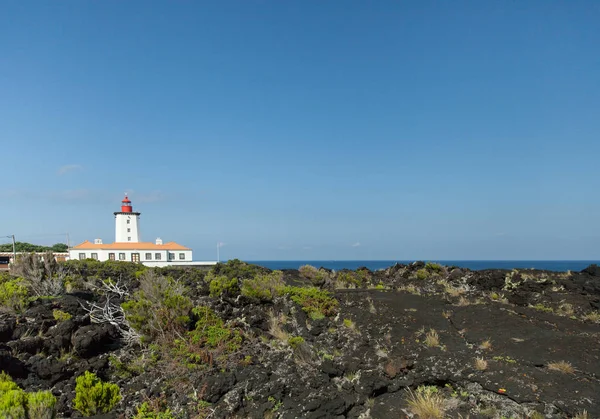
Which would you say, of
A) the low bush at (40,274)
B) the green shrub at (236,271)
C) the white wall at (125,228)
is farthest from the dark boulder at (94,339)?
the white wall at (125,228)

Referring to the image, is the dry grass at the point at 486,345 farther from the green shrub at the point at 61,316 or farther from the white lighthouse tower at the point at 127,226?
the white lighthouse tower at the point at 127,226

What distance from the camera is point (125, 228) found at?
54.9 m

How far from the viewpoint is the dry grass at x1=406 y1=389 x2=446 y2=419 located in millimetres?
7252

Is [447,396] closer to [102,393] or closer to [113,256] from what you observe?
[102,393]

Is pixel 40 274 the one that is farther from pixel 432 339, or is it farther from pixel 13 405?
pixel 432 339

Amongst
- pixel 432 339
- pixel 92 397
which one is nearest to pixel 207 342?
pixel 92 397

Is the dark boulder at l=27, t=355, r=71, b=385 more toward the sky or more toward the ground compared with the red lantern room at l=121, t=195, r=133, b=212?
more toward the ground

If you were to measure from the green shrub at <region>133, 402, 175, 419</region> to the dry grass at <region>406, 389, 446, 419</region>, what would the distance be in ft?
14.6

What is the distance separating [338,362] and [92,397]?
509 centimetres

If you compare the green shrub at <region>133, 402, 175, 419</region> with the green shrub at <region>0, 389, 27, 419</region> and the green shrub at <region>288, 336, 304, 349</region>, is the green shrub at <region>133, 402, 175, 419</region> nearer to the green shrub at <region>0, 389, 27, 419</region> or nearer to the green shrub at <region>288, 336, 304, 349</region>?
the green shrub at <region>0, 389, 27, 419</region>

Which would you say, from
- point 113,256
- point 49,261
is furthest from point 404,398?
point 113,256

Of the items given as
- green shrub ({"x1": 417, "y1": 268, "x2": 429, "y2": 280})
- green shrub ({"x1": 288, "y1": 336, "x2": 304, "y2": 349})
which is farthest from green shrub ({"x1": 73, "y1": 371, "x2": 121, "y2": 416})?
green shrub ({"x1": 417, "y1": 268, "x2": 429, "y2": 280})

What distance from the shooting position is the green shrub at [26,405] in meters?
5.88

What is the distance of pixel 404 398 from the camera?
8.11m
